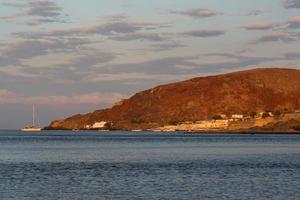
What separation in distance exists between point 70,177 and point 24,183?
6.91 meters

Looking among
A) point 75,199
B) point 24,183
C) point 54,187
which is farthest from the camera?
point 24,183

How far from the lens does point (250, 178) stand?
61.9 m

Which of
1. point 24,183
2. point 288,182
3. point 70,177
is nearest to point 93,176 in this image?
point 70,177

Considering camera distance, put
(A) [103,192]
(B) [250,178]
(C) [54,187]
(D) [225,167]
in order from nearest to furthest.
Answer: (A) [103,192]
(C) [54,187]
(B) [250,178]
(D) [225,167]

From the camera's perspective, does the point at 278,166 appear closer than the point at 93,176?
No

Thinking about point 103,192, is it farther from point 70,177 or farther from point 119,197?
point 70,177

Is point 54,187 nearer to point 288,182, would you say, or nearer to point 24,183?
point 24,183

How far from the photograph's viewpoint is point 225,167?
7800cm

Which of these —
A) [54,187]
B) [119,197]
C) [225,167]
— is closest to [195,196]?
[119,197]

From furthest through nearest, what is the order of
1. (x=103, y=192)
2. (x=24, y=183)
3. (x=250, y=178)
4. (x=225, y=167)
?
1. (x=225, y=167)
2. (x=250, y=178)
3. (x=24, y=183)
4. (x=103, y=192)

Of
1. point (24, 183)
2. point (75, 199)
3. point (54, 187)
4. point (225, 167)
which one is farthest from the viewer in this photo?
point (225, 167)

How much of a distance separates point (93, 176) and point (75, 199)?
18573 millimetres

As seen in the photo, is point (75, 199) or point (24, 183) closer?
point (75, 199)

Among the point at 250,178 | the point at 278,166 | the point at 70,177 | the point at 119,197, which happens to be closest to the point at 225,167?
the point at 278,166
